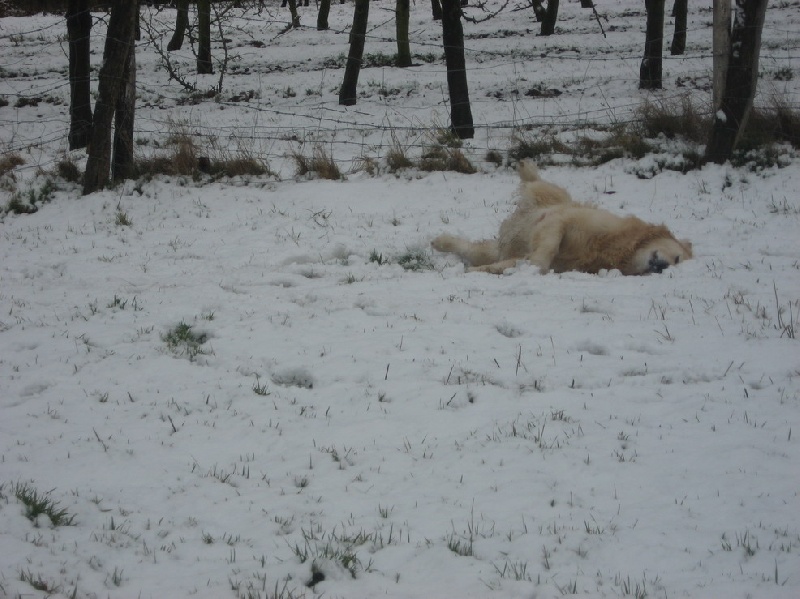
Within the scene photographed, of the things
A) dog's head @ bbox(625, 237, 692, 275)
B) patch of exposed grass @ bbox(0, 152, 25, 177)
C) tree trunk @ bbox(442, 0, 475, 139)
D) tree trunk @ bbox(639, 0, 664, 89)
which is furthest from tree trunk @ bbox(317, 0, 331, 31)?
dog's head @ bbox(625, 237, 692, 275)

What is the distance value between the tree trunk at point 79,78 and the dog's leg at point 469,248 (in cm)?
755

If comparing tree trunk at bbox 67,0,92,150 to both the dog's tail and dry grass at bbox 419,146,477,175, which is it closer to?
dry grass at bbox 419,146,477,175

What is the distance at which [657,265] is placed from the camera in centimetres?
599

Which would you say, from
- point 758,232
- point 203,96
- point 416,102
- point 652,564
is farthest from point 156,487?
point 203,96

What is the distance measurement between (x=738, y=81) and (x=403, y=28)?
13.9 m

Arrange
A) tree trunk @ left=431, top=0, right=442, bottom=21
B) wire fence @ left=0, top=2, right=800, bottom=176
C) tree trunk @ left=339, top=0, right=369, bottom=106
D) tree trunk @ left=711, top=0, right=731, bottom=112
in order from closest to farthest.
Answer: tree trunk @ left=711, top=0, right=731, bottom=112
wire fence @ left=0, top=2, right=800, bottom=176
tree trunk @ left=339, top=0, right=369, bottom=106
tree trunk @ left=431, top=0, right=442, bottom=21

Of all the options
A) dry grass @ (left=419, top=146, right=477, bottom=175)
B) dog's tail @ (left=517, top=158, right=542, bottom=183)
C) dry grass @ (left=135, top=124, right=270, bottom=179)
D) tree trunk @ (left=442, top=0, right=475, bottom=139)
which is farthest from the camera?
tree trunk @ (left=442, top=0, right=475, bottom=139)

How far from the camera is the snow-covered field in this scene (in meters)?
2.68

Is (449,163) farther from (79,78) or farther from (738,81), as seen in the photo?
(79,78)

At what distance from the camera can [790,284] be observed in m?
5.40

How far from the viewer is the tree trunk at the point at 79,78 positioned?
1174cm

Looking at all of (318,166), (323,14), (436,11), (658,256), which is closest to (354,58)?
(318,166)

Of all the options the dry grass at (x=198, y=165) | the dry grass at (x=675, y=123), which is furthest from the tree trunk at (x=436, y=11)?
the dry grass at (x=198, y=165)

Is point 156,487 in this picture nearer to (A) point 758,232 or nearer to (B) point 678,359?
(B) point 678,359
